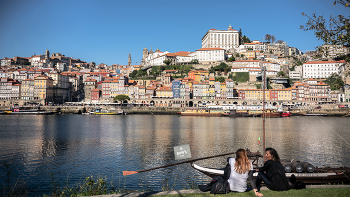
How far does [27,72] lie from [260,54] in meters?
87.5

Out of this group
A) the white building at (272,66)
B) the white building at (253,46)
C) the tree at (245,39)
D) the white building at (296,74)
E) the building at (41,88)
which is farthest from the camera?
the tree at (245,39)

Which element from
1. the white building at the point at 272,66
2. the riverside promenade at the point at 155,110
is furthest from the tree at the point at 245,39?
the riverside promenade at the point at 155,110

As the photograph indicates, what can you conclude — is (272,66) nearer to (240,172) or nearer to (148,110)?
(148,110)

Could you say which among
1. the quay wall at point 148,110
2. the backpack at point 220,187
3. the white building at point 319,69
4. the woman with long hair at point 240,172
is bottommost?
the quay wall at point 148,110

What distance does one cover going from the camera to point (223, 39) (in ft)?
373

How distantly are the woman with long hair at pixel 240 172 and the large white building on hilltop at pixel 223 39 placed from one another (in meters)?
111

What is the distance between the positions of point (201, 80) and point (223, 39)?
118 feet

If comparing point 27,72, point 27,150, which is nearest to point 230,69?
point 27,72

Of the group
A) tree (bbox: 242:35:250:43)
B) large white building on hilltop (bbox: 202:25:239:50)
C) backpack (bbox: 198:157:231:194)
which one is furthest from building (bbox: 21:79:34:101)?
tree (bbox: 242:35:250:43)

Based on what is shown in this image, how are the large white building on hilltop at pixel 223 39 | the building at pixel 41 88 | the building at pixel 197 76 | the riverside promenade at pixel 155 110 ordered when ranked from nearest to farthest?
the riverside promenade at pixel 155 110 < the building at pixel 41 88 < the building at pixel 197 76 < the large white building on hilltop at pixel 223 39

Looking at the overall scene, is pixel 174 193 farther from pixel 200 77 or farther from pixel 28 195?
pixel 200 77

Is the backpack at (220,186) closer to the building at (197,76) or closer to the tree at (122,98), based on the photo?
the tree at (122,98)

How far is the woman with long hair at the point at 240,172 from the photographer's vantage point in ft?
19.4

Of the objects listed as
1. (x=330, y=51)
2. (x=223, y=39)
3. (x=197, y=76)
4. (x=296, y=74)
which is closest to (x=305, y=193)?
(x=330, y=51)
